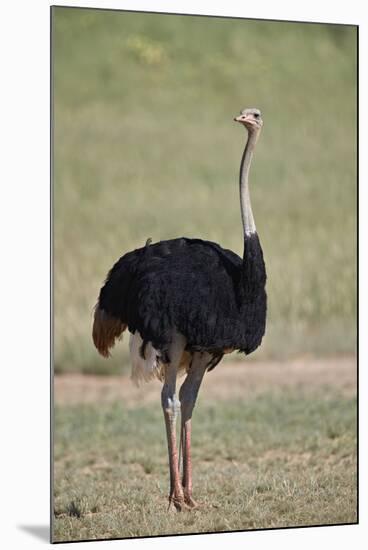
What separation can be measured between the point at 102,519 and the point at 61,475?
1948 mm

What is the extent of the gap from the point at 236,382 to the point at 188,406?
5.19 m

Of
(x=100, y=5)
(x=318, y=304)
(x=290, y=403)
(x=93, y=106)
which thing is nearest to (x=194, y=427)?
(x=290, y=403)

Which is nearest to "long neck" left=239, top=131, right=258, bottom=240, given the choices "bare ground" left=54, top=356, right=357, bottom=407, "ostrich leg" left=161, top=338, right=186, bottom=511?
"ostrich leg" left=161, top=338, right=186, bottom=511

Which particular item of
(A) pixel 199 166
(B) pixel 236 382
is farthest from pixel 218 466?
(A) pixel 199 166

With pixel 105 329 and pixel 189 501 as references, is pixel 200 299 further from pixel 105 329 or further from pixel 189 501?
pixel 189 501

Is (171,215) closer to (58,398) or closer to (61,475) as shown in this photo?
(58,398)

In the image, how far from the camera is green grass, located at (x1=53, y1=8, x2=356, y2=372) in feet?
43.4

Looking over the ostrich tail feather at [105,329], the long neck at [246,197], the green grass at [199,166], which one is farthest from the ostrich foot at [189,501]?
the green grass at [199,166]

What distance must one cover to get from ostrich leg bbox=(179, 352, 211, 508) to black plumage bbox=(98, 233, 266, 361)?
7.5 inches

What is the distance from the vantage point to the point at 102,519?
9.56m

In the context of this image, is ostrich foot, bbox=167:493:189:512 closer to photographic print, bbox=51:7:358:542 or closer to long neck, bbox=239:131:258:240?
photographic print, bbox=51:7:358:542

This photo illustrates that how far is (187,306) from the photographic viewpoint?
9.20 meters

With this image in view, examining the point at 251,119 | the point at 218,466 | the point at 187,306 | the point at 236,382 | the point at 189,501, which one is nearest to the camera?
the point at 187,306

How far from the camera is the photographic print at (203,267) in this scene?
374 inches
